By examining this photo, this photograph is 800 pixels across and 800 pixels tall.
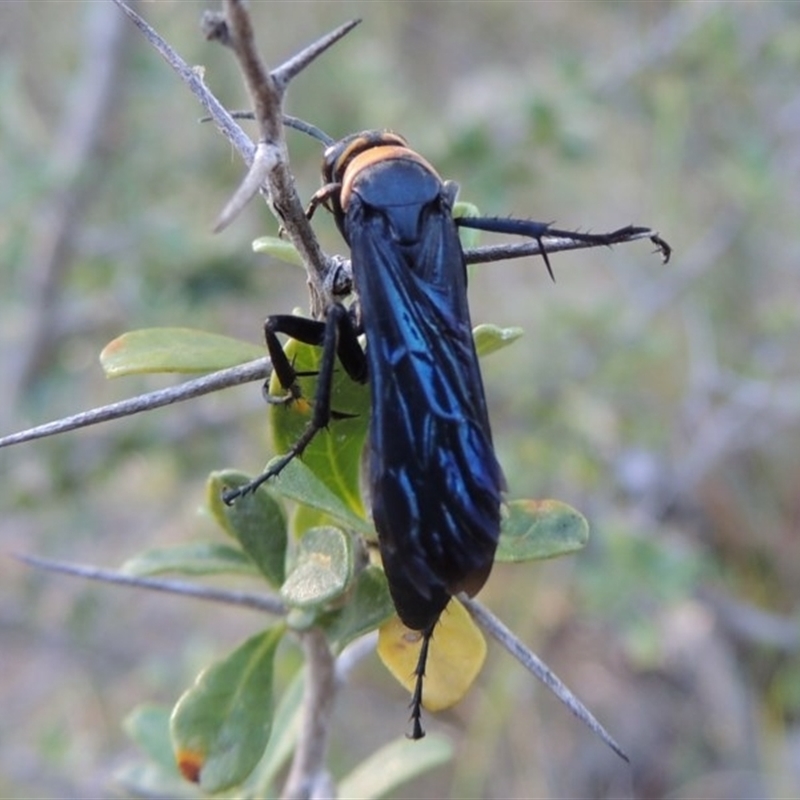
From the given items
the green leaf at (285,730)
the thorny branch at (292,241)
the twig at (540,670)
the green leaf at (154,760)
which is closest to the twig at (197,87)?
the thorny branch at (292,241)

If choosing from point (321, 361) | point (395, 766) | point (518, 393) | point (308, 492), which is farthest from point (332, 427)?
point (518, 393)

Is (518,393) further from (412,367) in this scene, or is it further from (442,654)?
(442,654)

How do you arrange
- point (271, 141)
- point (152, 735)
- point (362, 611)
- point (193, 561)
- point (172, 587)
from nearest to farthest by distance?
1. point (271, 141)
2. point (362, 611)
3. point (172, 587)
4. point (193, 561)
5. point (152, 735)

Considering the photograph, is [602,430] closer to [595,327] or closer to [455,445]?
[595,327]

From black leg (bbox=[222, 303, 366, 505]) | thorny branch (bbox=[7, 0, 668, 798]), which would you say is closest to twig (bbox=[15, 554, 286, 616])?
thorny branch (bbox=[7, 0, 668, 798])

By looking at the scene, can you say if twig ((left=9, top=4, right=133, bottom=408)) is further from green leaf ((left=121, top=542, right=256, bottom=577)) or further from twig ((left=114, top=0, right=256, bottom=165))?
twig ((left=114, top=0, right=256, bottom=165))

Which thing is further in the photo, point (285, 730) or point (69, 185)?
point (69, 185)
